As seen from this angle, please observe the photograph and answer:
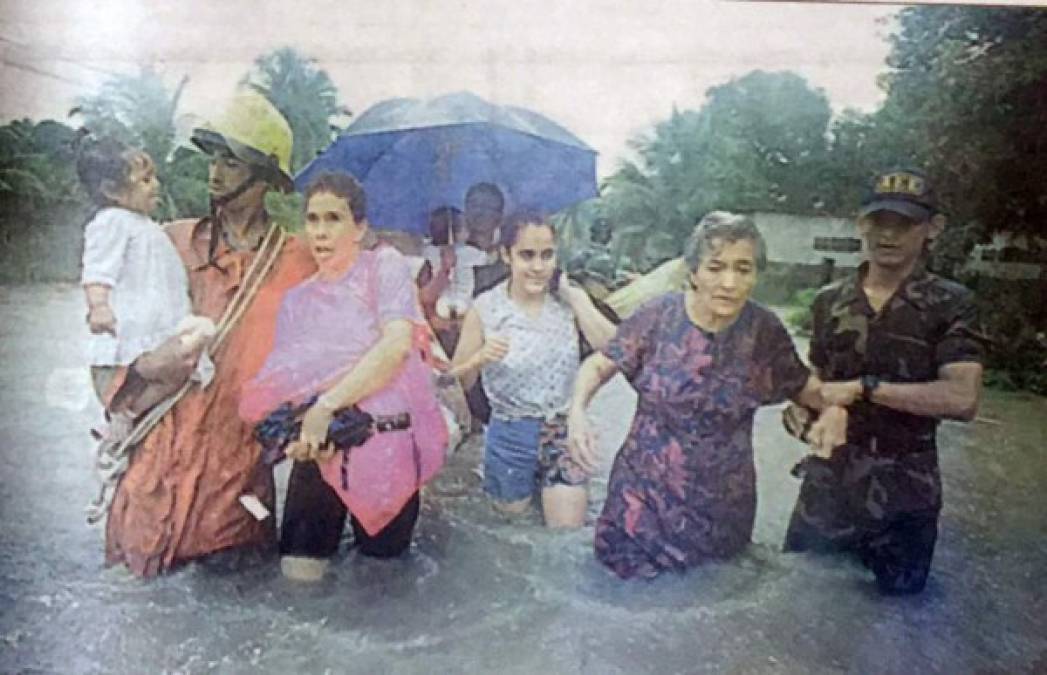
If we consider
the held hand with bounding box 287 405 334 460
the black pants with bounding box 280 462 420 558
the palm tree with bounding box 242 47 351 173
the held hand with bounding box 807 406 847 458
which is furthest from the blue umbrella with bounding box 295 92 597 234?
the held hand with bounding box 807 406 847 458

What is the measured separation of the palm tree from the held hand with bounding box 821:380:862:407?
1.09 metres

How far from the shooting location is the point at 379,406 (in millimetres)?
2283

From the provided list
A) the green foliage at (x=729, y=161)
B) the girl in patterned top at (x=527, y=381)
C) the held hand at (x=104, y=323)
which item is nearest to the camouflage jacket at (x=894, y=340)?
the green foliage at (x=729, y=161)

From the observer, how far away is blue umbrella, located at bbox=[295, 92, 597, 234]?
2.27 meters

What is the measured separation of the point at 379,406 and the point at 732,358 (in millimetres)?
702

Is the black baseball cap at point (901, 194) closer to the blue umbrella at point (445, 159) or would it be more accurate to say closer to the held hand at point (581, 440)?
the blue umbrella at point (445, 159)

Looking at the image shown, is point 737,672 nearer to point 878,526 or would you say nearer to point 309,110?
point 878,526

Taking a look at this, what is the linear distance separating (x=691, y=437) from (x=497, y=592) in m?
0.49

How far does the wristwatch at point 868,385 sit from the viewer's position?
2.28 metres

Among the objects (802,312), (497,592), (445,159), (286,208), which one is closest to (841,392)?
(802,312)

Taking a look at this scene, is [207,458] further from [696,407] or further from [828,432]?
[828,432]

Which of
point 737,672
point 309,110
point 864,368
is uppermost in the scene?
point 309,110

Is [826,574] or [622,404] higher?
[622,404]

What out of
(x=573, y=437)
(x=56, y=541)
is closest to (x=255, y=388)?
(x=56, y=541)
